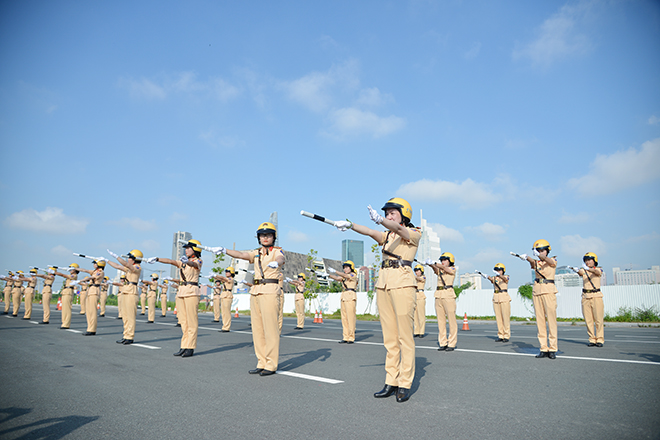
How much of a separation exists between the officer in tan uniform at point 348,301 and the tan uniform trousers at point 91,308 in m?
8.21

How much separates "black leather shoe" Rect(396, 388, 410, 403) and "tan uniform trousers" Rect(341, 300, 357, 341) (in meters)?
7.46

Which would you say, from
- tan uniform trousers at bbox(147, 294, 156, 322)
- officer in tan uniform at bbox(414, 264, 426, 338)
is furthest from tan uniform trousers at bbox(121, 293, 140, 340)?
tan uniform trousers at bbox(147, 294, 156, 322)

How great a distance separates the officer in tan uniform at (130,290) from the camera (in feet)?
37.9

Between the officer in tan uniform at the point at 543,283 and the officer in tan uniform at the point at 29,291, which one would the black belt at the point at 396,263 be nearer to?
the officer in tan uniform at the point at 543,283

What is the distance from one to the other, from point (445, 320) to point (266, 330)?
199 inches

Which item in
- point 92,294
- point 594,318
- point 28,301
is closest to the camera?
point 594,318

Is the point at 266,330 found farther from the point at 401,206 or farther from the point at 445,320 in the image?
the point at 445,320

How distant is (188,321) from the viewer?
9438mm

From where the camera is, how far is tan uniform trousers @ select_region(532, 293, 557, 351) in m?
8.57

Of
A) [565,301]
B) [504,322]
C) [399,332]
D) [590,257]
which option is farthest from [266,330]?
[565,301]

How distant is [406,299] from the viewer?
17.8 feet

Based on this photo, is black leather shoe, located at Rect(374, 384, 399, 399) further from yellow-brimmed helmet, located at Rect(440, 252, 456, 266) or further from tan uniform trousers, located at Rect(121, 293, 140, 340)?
tan uniform trousers, located at Rect(121, 293, 140, 340)

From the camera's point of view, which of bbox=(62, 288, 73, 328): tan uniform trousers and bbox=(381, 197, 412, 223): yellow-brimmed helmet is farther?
bbox=(62, 288, 73, 328): tan uniform trousers

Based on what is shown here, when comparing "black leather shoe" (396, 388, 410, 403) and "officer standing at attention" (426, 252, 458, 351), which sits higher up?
"officer standing at attention" (426, 252, 458, 351)
